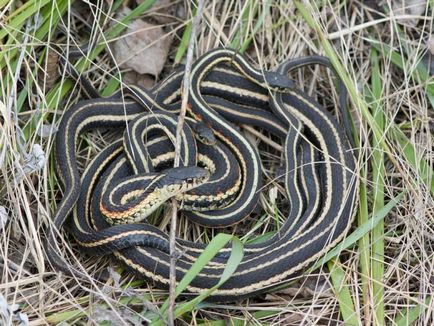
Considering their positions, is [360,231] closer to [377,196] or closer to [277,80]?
[377,196]

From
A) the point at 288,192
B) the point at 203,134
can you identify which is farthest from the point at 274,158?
the point at 203,134

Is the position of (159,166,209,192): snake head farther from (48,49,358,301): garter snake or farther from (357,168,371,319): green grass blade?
(357,168,371,319): green grass blade

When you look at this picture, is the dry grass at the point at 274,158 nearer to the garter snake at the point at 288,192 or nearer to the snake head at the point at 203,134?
the garter snake at the point at 288,192

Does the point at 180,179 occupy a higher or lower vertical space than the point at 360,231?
higher

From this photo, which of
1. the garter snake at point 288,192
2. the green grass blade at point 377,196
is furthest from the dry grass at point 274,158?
the garter snake at point 288,192

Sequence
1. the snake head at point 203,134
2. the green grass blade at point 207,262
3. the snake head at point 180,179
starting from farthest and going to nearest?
the snake head at point 203,134 < the snake head at point 180,179 < the green grass blade at point 207,262

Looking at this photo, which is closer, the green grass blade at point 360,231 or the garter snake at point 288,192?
the garter snake at point 288,192
